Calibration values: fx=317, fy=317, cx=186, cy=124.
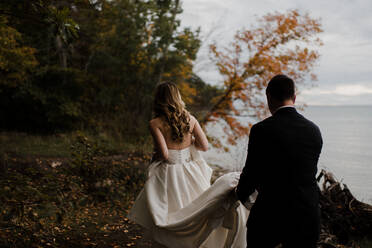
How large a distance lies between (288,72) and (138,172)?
27.9 ft

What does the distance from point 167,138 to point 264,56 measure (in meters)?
10.4

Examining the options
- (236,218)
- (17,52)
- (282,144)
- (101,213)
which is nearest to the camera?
(282,144)

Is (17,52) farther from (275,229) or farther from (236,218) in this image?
(275,229)

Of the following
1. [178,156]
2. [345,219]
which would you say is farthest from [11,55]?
[345,219]

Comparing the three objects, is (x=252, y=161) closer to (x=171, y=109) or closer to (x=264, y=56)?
(x=171, y=109)

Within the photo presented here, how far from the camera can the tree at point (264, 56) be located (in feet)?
43.3

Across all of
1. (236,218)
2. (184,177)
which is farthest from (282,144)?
(184,177)

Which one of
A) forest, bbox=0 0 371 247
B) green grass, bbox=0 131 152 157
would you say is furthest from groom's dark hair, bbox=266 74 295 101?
forest, bbox=0 0 371 247

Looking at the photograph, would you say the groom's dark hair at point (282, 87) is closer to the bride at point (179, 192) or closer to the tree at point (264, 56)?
the bride at point (179, 192)

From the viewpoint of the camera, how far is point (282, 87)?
2318mm

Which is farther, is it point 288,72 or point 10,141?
point 288,72

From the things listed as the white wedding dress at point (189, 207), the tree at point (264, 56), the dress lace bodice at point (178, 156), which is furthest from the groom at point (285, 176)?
the tree at point (264, 56)

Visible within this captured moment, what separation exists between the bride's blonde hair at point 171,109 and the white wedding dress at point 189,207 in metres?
0.33

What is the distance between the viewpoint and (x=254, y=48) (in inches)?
540
